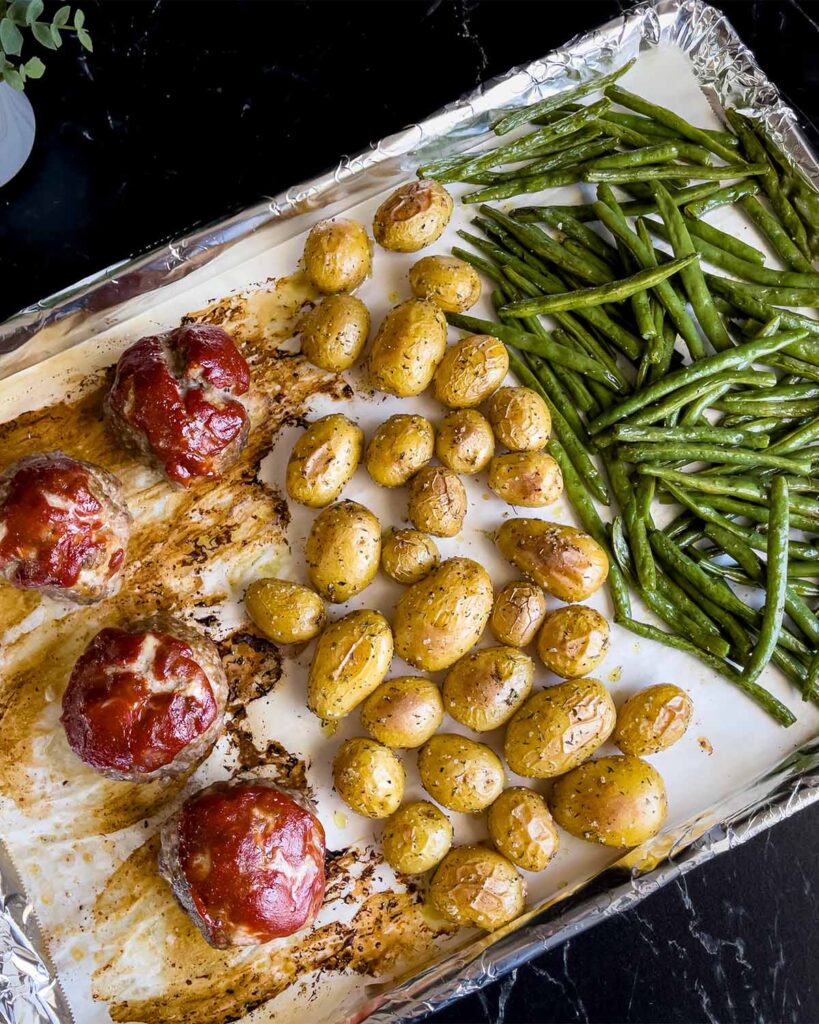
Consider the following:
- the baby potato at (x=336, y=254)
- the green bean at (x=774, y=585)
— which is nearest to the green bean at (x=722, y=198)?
the green bean at (x=774, y=585)

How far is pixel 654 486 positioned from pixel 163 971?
218cm

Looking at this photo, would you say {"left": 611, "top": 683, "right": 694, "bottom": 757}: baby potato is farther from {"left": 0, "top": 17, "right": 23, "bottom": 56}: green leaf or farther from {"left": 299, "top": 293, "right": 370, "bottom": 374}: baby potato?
{"left": 0, "top": 17, "right": 23, "bottom": 56}: green leaf

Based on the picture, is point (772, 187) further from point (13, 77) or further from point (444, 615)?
point (13, 77)

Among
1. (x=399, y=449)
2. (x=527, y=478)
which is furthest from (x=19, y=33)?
(x=527, y=478)

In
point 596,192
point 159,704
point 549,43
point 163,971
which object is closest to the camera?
point 159,704

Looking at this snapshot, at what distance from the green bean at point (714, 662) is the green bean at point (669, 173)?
1.50 meters

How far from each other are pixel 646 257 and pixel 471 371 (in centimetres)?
75

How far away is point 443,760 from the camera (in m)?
2.72

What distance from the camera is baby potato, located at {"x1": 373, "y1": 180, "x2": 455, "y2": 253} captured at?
291 cm

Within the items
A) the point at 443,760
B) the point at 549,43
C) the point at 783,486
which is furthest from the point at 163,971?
the point at 549,43

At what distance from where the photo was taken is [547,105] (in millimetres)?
3084

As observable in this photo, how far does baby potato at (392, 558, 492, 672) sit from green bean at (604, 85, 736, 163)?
1.74 metres

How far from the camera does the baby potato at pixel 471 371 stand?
285 centimetres

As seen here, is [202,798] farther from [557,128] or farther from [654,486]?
[557,128]
